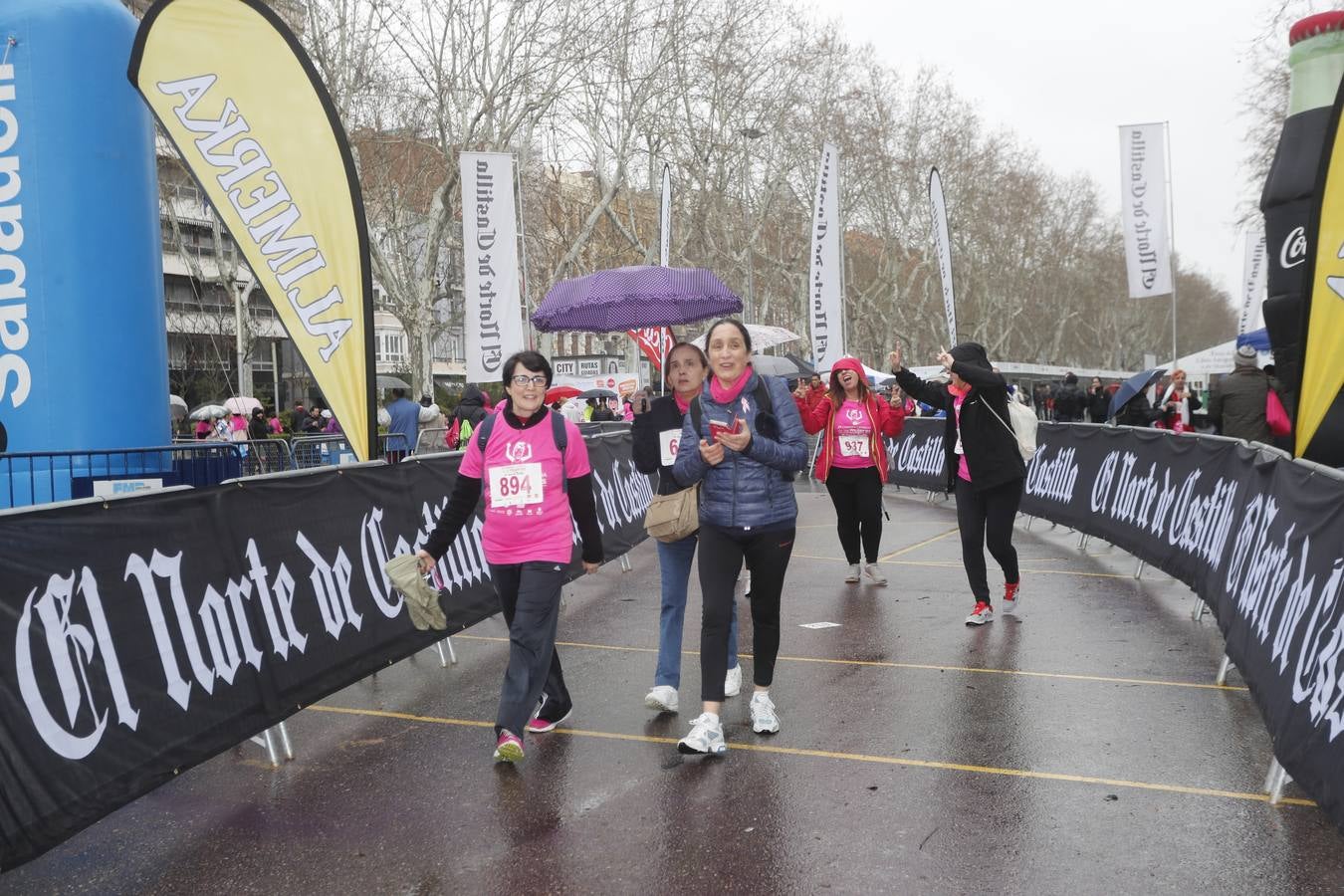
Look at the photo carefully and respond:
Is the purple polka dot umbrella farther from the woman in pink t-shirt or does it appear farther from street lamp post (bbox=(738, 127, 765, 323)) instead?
street lamp post (bbox=(738, 127, 765, 323))

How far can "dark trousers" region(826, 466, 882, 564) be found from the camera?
32.5 ft

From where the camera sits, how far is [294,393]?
72.4 m

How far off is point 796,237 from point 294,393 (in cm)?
3501

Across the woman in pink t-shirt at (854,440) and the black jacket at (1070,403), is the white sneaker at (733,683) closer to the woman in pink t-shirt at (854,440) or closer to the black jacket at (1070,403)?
the woman in pink t-shirt at (854,440)

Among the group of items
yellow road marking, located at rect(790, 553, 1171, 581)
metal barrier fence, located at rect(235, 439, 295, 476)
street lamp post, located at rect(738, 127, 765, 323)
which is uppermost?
street lamp post, located at rect(738, 127, 765, 323)

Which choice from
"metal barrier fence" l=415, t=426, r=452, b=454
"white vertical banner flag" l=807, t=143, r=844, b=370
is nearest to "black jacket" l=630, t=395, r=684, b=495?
"white vertical banner flag" l=807, t=143, r=844, b=370

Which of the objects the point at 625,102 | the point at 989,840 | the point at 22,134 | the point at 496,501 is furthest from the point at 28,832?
the point at 625,102

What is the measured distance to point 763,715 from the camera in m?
5.59

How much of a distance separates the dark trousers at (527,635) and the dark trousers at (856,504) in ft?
15.9

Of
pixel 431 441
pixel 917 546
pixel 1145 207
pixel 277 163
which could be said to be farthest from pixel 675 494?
pixel 1145 207

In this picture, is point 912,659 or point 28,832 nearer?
point 28,832

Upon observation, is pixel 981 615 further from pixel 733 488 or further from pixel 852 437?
pixel 733 488

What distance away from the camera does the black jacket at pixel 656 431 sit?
5.87m

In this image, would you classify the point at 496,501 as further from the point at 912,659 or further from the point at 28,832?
the point at 912,659
